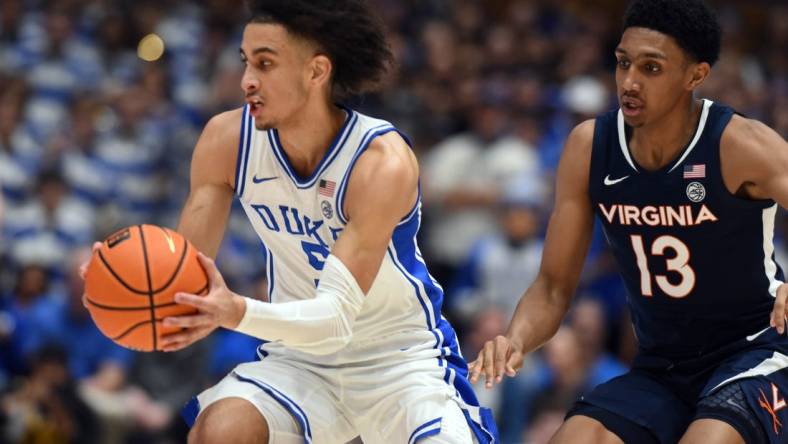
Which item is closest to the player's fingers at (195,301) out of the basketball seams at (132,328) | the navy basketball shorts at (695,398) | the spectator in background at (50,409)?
the basketball seams at (132,328)

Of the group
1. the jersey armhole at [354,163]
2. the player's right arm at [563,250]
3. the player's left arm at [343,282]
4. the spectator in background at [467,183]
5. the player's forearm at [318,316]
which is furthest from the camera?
the spectator in background at [467,183]

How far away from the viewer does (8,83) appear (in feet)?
40.1

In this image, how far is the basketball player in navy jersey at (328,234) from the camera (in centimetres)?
475

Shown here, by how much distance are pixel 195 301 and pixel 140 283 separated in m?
0.22

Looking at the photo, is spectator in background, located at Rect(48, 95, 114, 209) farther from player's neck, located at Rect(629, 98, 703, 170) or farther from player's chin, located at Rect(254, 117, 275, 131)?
player's neck, located at Rect(629, 98, 703, 170)

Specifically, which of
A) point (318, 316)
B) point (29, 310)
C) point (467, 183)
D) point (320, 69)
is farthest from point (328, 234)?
point (467, 183)

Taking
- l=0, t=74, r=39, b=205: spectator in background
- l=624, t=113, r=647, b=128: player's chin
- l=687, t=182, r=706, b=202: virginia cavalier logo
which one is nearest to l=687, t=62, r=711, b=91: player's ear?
l=624, t=113, r=647, b=128: player's chin

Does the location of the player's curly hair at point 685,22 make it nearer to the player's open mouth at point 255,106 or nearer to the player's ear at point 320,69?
the player's ear at point 320,69

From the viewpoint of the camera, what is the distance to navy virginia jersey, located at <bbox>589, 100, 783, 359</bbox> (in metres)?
4.92

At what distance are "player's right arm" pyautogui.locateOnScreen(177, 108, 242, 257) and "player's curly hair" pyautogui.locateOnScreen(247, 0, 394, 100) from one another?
455 millimetres

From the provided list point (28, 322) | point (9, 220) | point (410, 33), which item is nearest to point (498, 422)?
point (28, 322)

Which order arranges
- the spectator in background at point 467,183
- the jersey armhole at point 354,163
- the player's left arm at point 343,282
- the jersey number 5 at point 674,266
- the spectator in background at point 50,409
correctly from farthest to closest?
the spectator in background at point 467,183 → the spectator in background at point 50,409 → the jersey number 5 at point 674,266 → the jersey armhole at point 354,163 → the player's left arm at point 343,282

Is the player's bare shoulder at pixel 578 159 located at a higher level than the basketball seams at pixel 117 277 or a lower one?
higher

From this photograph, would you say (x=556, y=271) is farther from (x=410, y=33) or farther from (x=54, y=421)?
(x=410, y=33)
